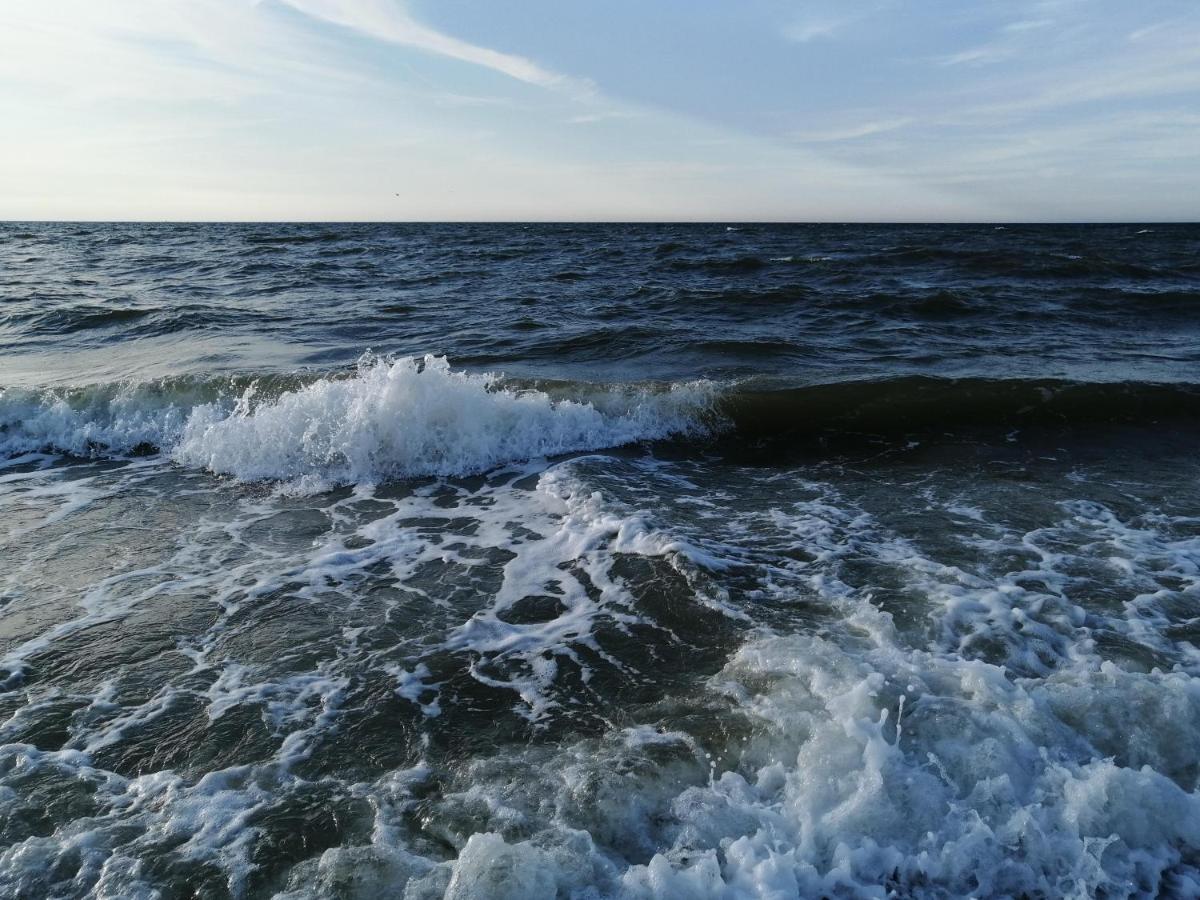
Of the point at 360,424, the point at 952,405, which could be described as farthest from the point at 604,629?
the point at 952,405

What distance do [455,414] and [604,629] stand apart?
404cm

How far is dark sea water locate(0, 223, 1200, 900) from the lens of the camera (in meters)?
2.82

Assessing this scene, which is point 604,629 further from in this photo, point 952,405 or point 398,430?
point 952,405

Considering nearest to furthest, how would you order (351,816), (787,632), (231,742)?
(351,816)
(231,742)
(787,632)

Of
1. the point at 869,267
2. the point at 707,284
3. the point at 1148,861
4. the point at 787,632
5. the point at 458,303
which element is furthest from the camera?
the point at 869,267

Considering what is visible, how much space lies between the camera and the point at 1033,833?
2828 mm

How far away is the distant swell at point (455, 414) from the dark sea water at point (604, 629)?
0.05 m

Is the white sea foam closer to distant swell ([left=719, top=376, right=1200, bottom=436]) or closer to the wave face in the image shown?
the wave face

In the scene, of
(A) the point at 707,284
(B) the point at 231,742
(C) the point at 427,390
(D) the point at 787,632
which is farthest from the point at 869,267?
(B) the point at 231,742

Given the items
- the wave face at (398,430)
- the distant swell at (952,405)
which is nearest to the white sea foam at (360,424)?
the wave face at (398,430)

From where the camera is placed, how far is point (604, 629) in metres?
4.45

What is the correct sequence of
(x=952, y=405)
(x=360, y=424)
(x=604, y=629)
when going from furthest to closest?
(x=952, y=405) < (x=360, y=424) < (x=604, y=629)

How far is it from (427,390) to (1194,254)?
30.2m

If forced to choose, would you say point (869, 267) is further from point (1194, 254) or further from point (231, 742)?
point (231, 742)
